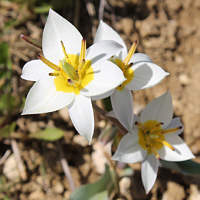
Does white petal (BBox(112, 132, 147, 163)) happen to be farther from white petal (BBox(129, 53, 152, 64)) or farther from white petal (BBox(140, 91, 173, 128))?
white petal (BBox(129, 53, 152, 64))

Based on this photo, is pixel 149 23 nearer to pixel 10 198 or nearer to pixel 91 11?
pixel 91 11

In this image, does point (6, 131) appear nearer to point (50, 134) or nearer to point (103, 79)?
point (50, 134)

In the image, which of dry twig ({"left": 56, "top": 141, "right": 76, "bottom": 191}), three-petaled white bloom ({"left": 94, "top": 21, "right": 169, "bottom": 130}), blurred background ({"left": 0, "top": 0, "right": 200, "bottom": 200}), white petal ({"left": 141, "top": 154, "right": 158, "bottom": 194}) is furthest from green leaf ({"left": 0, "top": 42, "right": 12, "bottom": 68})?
white petal ({"left": 141, "top": 154, "right": 158, "bottom": 194})

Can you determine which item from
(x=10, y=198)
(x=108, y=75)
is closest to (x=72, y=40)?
(x=108, y=75)

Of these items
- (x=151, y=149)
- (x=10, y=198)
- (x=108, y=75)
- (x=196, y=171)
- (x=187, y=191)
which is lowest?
(x=10, y=198)

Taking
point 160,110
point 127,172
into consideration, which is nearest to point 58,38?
point 160,110

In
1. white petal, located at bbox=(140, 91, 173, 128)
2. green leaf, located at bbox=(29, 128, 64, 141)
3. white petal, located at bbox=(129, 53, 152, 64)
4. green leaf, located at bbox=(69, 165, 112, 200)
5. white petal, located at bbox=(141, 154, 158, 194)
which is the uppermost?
white petal, located at bbox=(129, 53, 152, 64)

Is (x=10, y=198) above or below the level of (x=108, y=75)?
below
